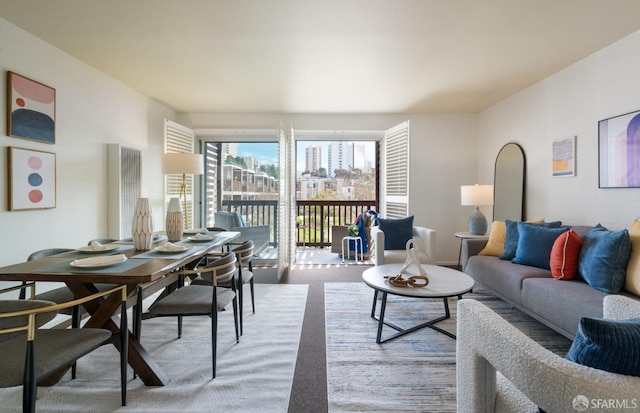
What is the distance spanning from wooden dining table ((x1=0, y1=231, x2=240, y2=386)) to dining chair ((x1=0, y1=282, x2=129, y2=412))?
11 cm

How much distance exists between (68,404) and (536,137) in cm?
475

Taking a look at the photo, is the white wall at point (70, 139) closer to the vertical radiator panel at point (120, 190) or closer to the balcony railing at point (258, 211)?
the vertical radiator panel at point (120, 190)

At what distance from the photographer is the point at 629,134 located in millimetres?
2438

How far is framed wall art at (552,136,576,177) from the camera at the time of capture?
298 centimetres

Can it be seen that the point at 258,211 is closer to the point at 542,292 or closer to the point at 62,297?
the point at 62,297

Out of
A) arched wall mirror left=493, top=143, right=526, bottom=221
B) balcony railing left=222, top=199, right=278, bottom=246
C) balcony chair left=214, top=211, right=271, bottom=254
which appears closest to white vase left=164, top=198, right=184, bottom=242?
balcony chair left=214, top=211, right=271, bottom=254

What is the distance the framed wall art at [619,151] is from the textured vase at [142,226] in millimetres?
3781

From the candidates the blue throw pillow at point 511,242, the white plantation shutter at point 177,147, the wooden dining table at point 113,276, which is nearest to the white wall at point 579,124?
the blue throw pillow at point 511,242

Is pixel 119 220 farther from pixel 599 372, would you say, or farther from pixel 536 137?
pixel 536 137

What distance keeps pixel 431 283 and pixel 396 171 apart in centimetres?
253

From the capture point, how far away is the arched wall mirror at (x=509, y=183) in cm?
375

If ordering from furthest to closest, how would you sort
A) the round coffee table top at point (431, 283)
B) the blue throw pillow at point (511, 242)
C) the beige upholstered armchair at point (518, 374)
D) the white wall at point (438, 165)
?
the white wall at point (438, 165) < the blue throw pillow at point (511, 242) < the round coffee table top at point (431, 283) < the beige upholstered armchair at point (518, 374)

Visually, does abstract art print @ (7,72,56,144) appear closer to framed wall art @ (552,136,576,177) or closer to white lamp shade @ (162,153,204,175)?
white lamp shade @ (162,153,204,175)

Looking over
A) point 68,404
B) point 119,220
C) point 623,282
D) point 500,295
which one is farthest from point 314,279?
point 623,282
